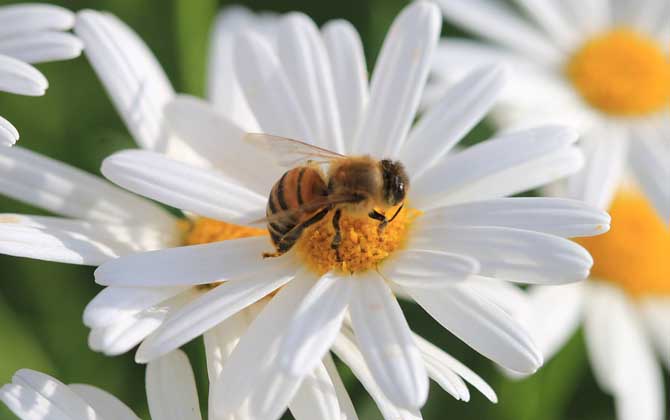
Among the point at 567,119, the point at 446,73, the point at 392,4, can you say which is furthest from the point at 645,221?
the point at 392,4

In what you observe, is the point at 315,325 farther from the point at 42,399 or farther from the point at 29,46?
the point at 29,46

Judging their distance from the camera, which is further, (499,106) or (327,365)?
(499,106)

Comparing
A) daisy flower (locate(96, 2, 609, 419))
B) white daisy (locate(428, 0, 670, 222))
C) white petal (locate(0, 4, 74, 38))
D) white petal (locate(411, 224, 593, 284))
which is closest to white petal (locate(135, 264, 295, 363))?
daisy flower (locate(96, 2, 609, 419))

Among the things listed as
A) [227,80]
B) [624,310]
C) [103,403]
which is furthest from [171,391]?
[624,310]

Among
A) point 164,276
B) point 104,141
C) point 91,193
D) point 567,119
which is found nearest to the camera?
point 164,276

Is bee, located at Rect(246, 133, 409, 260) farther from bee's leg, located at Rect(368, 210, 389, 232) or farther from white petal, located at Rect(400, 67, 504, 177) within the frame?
white petal, located at Rect(400, 67, 504, 177)

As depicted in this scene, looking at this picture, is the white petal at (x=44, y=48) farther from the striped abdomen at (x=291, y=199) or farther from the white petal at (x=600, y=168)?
the white petal at (x=600, y=168)

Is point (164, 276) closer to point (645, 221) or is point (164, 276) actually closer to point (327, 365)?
point (327, 365)
